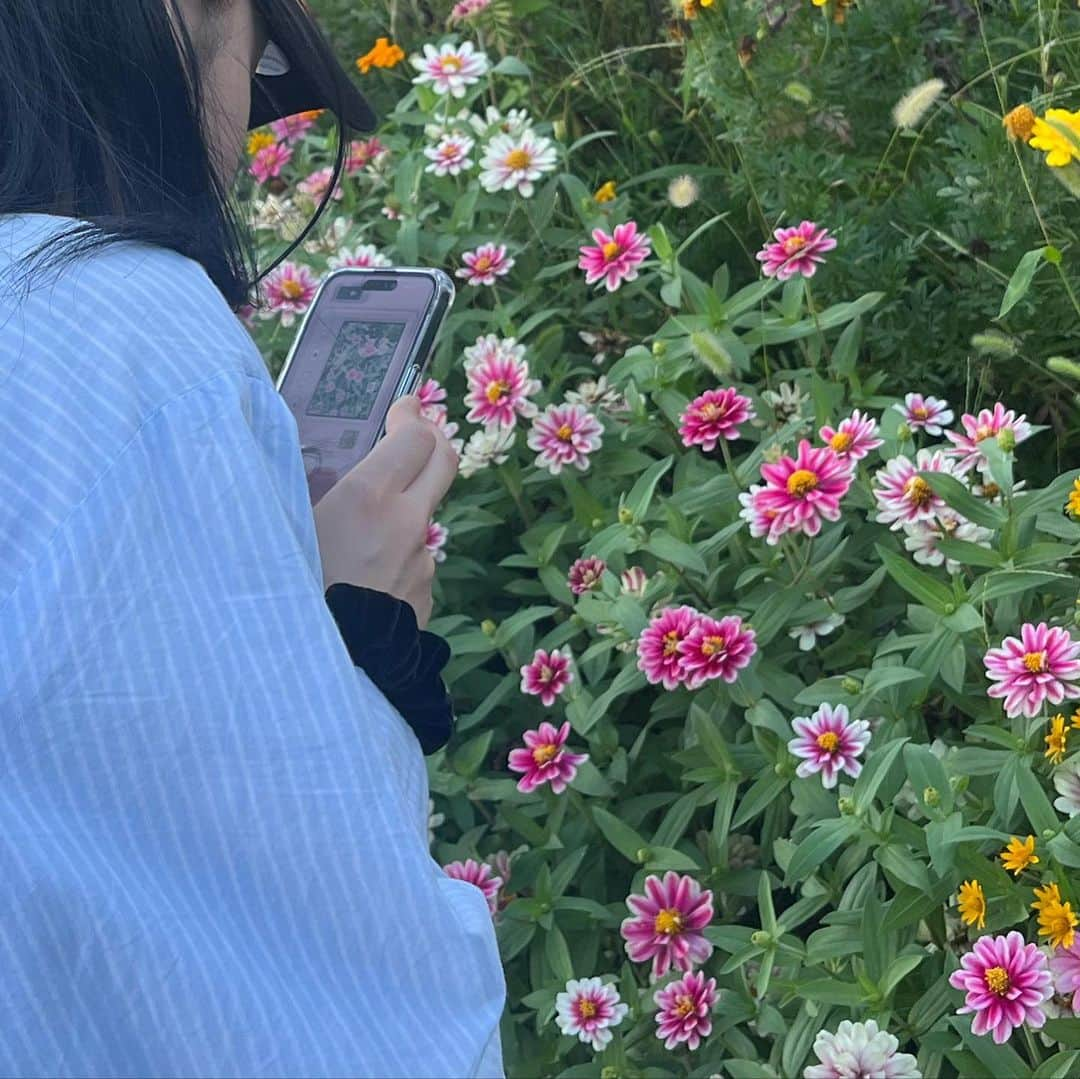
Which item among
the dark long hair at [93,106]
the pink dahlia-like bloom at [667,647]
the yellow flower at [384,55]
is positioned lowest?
the pink dahlia-like bloom at [667,647]

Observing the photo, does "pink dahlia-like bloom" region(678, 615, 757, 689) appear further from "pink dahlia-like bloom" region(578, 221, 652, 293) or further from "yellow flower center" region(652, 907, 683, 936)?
"pink dahlia-like bloom" region(578, 221, 652, 293)

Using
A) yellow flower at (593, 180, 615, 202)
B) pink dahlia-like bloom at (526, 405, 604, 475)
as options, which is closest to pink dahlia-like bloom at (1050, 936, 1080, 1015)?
pink dahlia-like bloom at (526, 405, 604, 475)

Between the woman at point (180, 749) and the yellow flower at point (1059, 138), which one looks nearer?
the woman at point (180, 749)

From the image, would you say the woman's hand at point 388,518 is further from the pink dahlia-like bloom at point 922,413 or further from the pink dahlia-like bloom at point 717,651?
the pink dahlia-like bloom at point 922,413

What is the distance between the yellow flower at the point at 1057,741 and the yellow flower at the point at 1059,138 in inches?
17.9

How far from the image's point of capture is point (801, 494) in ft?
4.36

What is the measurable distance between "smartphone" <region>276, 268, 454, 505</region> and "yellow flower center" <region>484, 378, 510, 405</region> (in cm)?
32

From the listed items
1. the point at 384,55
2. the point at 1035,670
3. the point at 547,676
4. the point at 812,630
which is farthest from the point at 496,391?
the point at 384,55

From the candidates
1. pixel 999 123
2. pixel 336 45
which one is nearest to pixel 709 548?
pixel 999 123

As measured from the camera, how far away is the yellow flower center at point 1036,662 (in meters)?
1.17

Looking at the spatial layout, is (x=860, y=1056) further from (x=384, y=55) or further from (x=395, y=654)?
(x=384, y=55)

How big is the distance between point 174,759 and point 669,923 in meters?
0.79

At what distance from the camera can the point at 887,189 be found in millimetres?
1832

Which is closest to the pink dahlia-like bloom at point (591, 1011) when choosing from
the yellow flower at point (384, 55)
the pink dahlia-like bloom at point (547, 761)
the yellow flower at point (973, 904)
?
the pink dahlia-like bloom at point (547, 761)
